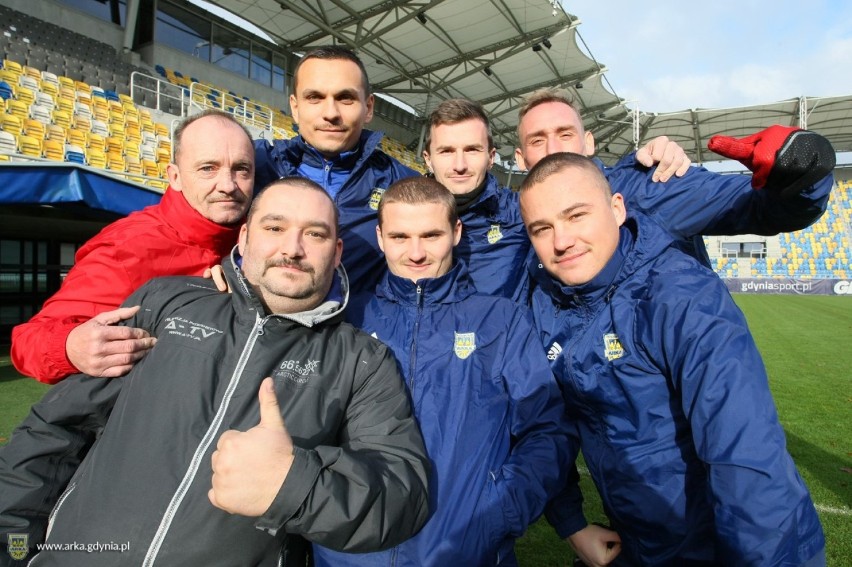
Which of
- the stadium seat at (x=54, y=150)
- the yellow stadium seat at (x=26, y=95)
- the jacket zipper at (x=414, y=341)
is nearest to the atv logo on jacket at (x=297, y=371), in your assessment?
the jacket zipper at (x=414, y=341)

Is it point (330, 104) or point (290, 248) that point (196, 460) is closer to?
point (290, 248)

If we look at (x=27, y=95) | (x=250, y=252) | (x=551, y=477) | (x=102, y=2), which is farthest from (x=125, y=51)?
(x=551, y=477)

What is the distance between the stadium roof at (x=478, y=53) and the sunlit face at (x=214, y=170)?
16524mm

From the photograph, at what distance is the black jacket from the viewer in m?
1.26

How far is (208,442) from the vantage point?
4.75 ft

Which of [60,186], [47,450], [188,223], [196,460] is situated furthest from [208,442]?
[60,186]

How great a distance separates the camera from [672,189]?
2.21 m

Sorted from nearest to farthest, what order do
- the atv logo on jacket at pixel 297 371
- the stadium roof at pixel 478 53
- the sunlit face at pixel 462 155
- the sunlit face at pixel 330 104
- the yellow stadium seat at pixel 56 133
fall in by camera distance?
the atv logo on jacket at pixel 297 371 → the sunlit face at pixel 330 104 → the sunlit face at pixel 462 155 → the yellow stadium seat at pixel 56 133 → the stadium roof at pixel 478 53

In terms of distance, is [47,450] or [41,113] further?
[41,113]

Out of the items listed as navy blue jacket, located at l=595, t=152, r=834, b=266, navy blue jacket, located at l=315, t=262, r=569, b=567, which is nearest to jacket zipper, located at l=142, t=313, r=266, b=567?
navy blue jacket, located at l=315, t=262, r=569, b=567

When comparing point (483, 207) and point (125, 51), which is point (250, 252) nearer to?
point (483, 207)

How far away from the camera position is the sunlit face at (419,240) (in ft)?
6.75

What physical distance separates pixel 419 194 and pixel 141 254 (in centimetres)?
117

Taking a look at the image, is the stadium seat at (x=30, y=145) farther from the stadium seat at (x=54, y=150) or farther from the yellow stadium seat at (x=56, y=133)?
the yellow stadium seat at (x=56, y=133)
